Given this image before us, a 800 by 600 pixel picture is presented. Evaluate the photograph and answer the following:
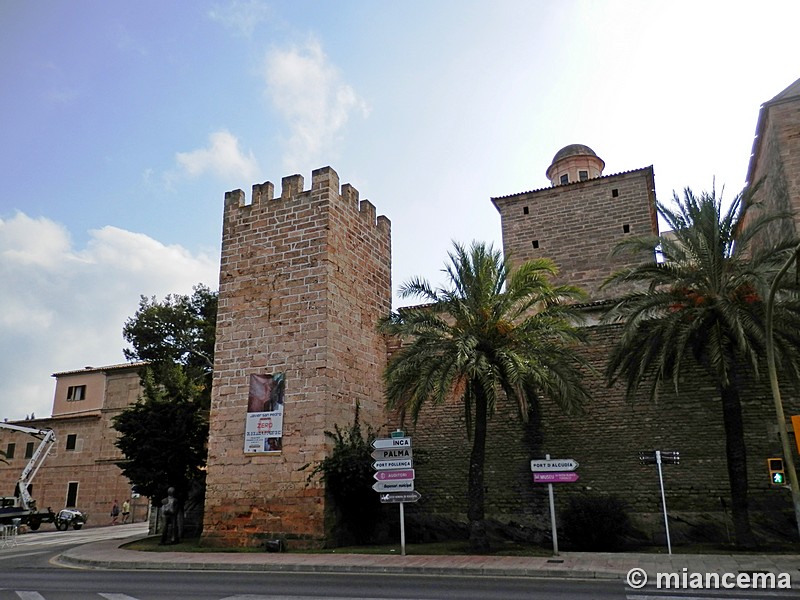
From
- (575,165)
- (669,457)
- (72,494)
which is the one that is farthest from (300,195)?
(72,494)

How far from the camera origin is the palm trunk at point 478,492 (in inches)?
571

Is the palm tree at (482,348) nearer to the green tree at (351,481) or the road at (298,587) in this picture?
the green tree at (351,481)

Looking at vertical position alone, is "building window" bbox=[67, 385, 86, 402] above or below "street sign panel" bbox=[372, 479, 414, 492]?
above

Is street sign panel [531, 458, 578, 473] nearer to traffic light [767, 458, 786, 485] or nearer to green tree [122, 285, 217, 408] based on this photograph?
traffic light [767, 458, 786, 485]

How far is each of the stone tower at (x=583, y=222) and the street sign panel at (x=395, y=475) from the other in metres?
14.4

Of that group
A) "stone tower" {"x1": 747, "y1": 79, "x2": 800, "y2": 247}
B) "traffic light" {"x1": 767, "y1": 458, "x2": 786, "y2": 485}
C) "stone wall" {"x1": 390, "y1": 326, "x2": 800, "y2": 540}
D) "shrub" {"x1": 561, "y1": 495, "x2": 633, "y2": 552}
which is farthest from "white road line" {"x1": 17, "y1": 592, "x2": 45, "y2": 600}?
"stone tower" {"x1": 747, "y1": 79, "x2": 800, "y2": 247}

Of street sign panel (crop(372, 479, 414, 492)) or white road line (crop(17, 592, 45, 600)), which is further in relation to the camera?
street sign panel (crop(372, 479, 414, 492))

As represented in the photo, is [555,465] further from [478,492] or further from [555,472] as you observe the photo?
[478,492]

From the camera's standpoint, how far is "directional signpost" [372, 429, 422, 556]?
14.2 metres

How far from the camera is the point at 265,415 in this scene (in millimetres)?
17359

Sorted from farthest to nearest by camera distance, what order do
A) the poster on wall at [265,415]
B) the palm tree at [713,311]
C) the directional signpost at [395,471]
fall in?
the poster on wall at [265,415] → the directional signpost at [395,471] → the palm tree at [713,311]

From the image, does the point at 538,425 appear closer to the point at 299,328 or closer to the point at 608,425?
the point at 608,425

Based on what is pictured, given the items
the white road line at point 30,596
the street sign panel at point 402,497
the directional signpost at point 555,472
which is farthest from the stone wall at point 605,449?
the white road line at point 30,596

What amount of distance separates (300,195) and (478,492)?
32.6 feet
